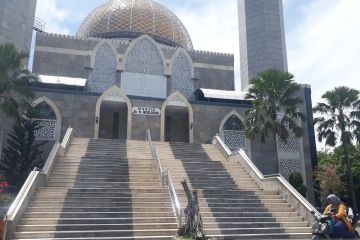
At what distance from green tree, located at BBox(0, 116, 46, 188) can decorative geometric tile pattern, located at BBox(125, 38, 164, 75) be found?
10331 mm

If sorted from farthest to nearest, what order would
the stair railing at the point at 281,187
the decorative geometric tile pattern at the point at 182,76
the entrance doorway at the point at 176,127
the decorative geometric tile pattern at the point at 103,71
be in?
1. the decorative geometric tile pattern at the point at 182,76
2. the entrance doorway at the point at 176,127
3. the decorative geometric tile pattern at the point at 103,71
4. the stair railing at the point at 281,187

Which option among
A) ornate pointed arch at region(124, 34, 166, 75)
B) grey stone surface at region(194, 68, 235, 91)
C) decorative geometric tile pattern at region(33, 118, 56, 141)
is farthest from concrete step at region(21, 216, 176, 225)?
grey stone surface at region(194, 68, 235, 91)

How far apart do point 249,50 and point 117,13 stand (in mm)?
16339

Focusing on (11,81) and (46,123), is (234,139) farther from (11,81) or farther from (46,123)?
(11,81)

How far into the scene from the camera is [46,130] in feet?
74.4

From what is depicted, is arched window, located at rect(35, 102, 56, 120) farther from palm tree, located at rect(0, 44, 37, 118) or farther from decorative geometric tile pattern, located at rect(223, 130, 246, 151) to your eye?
decorative geometric tile pattern, located at rect(223, 130, 246, 151)

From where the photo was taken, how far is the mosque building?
78.8 feet

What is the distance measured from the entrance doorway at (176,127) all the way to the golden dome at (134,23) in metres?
8.94

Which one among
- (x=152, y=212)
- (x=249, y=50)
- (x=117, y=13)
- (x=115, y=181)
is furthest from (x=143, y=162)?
(x=249, y=50)

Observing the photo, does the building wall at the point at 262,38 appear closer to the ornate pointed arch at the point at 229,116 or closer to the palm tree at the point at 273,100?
the ornate pointed arch at the point at 229,116

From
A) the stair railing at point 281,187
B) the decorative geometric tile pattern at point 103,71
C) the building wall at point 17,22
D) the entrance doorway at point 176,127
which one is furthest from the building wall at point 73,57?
the stair railing at point 281,187

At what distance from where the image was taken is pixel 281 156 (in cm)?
2594

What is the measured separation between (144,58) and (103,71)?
356cm

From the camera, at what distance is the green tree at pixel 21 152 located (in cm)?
1955
